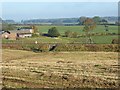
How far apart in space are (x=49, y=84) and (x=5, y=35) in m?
64.2

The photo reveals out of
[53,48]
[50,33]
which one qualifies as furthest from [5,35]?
[53,48]

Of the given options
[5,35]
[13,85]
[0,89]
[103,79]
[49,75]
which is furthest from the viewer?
[5,35]

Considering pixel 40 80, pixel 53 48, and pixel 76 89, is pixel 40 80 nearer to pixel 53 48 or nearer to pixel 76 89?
pixel 76 89

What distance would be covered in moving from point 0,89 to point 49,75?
521 cm

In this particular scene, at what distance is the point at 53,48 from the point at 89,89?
32592 mm

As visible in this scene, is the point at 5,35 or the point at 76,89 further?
the point at 5,35

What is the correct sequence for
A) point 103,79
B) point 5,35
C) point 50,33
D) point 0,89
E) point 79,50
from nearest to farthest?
point 0,89 < point 103,79 < point 79,50 < point 5,35 < point 50,33

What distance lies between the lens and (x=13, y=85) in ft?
60.8

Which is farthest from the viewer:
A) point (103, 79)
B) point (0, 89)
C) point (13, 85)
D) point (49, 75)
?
point (49, 75)

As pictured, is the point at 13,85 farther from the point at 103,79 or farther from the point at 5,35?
the point at 5,35

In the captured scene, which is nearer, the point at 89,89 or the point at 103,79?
the point at 89,89

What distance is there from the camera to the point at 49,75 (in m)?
21.7

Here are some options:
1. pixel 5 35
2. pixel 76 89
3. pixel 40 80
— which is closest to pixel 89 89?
pixel 76 89

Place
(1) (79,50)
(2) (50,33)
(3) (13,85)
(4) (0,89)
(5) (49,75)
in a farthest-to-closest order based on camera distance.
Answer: (2) (50,33) → (1) (79,50) → (5) (49,75) → (3) (13,85) → (4) (0,89)
